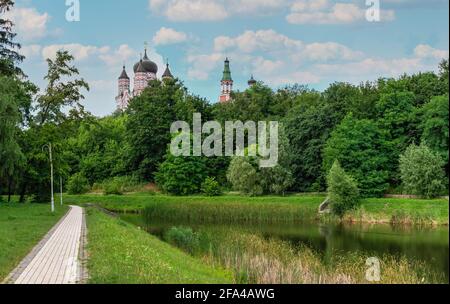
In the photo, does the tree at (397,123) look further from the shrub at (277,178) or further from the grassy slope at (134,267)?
the grassy slope at (134,267)

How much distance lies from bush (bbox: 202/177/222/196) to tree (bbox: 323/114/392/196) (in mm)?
11318

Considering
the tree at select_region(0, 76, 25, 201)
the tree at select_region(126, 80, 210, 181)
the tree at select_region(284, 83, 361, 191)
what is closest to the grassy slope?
the tree at select_region(0, 76, 25, 201)

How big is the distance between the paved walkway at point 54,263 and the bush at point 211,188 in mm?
32523

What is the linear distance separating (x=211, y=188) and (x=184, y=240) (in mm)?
28756

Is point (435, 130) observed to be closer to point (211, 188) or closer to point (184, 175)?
point (211, 188)

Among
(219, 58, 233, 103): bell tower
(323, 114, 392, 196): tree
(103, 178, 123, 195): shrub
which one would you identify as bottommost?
(103, 178, 123, 195): shrub

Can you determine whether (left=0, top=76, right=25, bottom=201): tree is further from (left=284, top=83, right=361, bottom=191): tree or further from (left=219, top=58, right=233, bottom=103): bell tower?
(left=219, top=58, right=233, bottom=103): bell tower

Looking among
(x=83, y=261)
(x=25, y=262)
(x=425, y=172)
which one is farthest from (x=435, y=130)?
(x=25, y=262)

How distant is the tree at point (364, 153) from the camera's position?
147 feet

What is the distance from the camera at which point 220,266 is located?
17391 millimetres

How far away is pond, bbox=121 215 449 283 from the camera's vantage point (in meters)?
21.6

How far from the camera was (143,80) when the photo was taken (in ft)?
429
